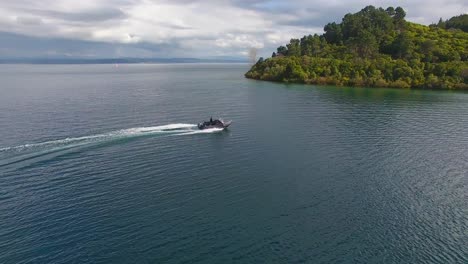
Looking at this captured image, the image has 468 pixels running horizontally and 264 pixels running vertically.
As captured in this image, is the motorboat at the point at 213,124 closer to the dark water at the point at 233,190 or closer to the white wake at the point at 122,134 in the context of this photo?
the white wake at the point at 122,134

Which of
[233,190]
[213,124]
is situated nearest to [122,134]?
[213,124]

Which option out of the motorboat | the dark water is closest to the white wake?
the dark water

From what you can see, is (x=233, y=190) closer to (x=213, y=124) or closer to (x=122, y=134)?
(x=213, y=124)

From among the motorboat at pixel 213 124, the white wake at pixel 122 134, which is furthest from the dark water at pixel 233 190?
the motorboat at pixel 213 124

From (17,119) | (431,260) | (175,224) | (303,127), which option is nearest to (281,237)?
(175,224)

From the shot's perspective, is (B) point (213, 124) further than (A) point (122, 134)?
Yes

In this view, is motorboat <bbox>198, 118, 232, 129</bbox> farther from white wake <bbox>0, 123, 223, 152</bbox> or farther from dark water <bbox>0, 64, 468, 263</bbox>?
dark water <bbox>0, 64, 468, 263</bbox>

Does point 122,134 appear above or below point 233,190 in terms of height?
above

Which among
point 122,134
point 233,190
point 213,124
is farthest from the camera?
point 213,124

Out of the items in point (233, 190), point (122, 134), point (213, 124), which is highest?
point (213, 124)
